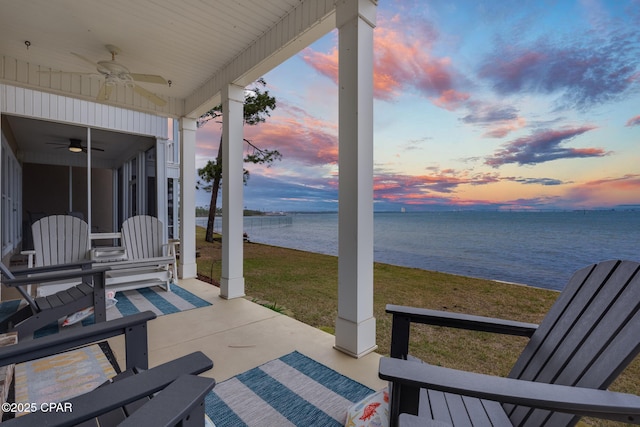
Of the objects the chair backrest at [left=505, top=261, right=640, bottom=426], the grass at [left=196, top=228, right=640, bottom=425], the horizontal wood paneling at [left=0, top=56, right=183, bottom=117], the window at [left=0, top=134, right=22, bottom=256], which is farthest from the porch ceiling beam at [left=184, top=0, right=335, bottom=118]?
the window at [left=0, top=134, right=22, bottom=256]

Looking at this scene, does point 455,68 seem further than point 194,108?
Yes

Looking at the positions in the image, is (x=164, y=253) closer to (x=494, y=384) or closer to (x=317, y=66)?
(x=494, y=384)

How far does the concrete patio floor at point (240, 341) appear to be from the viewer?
6.75 feet

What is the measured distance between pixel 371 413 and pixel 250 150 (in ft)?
29.4

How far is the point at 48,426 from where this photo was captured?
63cm

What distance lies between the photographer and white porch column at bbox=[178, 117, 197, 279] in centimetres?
464

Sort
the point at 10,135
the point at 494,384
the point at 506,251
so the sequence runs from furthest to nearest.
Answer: the point at 506,251 < the point at 10,135 < the point at 494,384

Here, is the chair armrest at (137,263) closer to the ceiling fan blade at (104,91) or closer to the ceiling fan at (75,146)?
the ceiling fan blade at (104,91)

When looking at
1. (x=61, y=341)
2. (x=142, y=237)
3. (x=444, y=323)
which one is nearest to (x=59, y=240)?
(x=142, y=237)

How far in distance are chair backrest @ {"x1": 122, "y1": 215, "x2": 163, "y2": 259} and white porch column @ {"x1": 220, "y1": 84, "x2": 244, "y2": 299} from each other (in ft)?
4.48

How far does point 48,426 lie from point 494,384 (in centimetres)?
107

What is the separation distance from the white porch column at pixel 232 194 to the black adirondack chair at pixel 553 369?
2.70 metres

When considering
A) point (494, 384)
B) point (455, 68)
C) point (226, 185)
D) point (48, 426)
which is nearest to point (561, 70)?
point (455, 68)

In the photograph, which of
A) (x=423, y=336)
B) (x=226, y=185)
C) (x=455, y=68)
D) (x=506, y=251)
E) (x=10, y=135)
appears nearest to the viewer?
(x=423, y=336)
